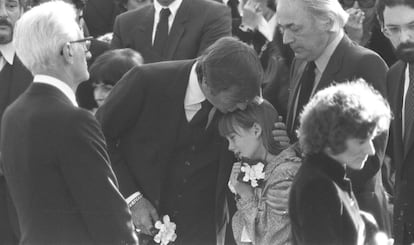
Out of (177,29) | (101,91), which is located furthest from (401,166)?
(177,29)

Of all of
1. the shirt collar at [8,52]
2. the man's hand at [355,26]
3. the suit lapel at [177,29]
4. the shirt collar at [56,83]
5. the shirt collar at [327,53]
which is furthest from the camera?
the man's hand at [355,26]

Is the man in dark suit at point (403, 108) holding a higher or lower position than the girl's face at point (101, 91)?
higher

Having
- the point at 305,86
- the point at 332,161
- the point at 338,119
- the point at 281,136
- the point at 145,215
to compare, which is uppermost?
the point at 338,119

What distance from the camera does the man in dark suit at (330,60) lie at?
561 centimetres

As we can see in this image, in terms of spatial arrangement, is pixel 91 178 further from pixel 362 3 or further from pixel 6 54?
pixel 362 3

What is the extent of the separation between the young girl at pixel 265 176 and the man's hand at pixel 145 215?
0.50 meters

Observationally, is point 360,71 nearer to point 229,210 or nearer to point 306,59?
point 306,59

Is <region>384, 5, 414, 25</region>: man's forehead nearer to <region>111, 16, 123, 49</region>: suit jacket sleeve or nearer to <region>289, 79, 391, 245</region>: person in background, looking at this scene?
<region>289, 79, 391, 245</region>: person in background

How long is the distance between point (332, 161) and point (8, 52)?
3493 mm

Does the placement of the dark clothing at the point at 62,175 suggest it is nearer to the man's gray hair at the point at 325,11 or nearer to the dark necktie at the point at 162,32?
the man's gray hair at the point at 325,11

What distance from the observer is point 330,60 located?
568cm

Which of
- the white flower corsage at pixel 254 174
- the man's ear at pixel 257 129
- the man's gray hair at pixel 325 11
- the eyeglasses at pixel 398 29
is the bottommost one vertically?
the white flower corsage at pixel 254 174

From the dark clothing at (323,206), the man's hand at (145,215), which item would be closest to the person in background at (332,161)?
the dark clothing at (323,206)

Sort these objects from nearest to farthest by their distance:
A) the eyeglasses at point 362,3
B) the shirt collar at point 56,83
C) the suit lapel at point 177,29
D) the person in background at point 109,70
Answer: the shirt collar at point 56,83 → the person in background at point 109,70 → the suit lapel at point 177,29 → the eyeglasses at point 362,3
